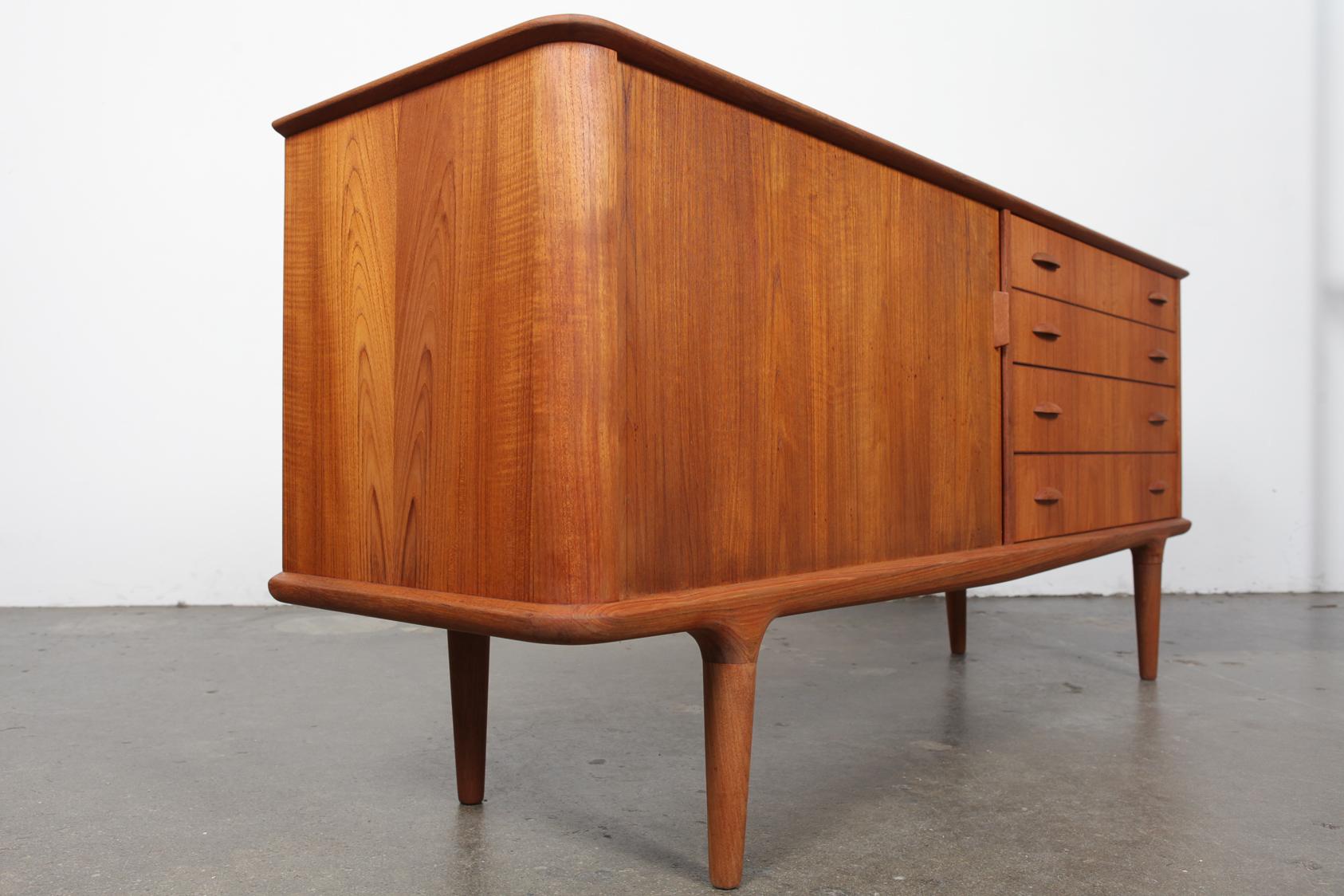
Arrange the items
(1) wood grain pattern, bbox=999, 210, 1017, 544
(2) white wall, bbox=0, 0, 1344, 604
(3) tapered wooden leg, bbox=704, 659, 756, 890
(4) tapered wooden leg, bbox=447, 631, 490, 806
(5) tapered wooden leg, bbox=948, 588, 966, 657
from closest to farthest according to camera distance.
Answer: (3) tapered wooden leg, bbox=704, 659, 756, 890, (4) tapered wooden leg, bbox=447, 631, 490, 806, (1) wood grain pattern, bbox=999, 210, 1017, 544, (5) tapered wooden leg, bbox=948, 588, 966, 657, (2) white wall, bbox=0, 0, 1344, 604

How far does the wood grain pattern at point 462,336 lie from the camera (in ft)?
3.34

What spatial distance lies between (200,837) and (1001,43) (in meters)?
3.44

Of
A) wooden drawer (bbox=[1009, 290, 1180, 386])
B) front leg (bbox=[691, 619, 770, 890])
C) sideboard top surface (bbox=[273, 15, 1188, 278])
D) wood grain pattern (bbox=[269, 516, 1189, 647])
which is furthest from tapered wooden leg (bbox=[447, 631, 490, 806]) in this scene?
wooden drawer (bbox=[1009, 290, 1180, 386])

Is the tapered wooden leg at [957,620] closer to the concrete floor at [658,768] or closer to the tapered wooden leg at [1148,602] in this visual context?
the concrete floor at [658,768]

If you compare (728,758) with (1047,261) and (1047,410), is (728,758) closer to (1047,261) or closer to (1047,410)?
(1047,410)

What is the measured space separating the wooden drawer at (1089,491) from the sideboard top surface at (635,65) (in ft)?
1.72

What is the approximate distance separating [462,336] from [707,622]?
0.41 meters

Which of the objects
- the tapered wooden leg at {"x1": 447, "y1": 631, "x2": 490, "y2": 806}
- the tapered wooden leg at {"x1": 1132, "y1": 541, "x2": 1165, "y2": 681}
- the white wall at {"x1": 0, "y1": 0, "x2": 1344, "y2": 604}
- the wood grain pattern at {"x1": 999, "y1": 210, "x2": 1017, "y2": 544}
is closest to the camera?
the tapered wooden leg at {"x1": 447, "y1": 631, "x2": 490, "y2": 806}

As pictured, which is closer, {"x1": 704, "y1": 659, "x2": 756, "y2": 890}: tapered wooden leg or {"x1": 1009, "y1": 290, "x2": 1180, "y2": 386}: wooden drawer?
{"x1": 704, "y1": 659, "x2": 756, "y2": 890}: tapered wooden leg

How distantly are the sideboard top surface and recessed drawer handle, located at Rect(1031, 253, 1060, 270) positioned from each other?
29cm

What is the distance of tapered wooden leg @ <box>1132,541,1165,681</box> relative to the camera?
2.31 metres

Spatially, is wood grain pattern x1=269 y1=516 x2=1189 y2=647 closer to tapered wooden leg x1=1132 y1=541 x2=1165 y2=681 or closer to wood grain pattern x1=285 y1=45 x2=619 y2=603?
wood grain pattern x1=285 y1=45 x2=619 y2=603

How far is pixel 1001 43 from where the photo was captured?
364 centimetres

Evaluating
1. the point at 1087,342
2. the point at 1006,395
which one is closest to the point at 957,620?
the point at 1087,342
